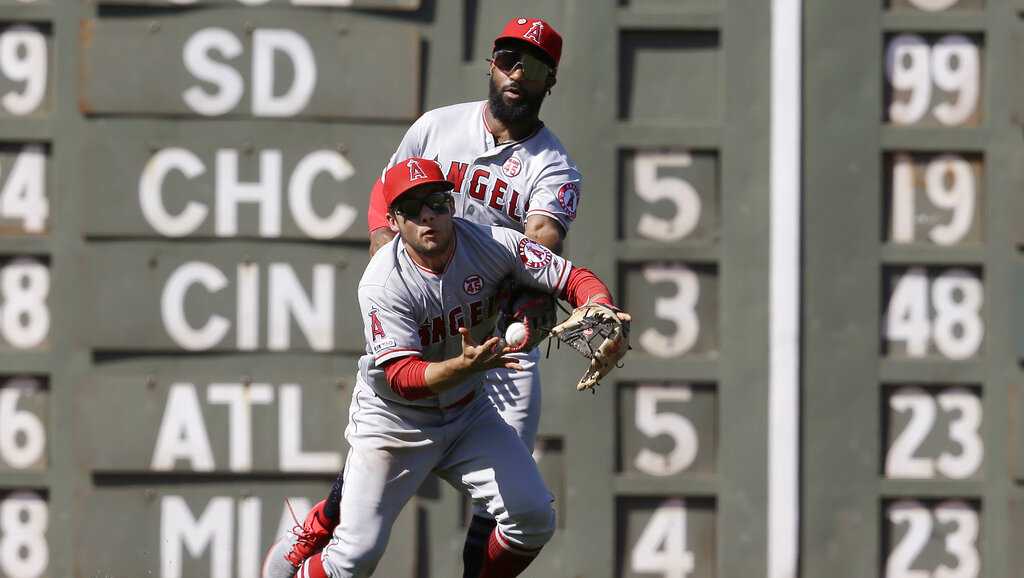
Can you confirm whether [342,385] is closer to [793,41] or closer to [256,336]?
[256,336]

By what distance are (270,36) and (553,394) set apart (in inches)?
77.2

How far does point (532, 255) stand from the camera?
5562mm

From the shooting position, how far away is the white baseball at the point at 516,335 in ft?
16.9

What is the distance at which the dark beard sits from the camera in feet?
19.3

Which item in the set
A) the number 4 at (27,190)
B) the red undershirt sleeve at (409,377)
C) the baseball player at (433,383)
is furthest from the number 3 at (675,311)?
the number 4 at (27,190)

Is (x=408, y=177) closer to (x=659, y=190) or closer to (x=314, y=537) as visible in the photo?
(x=314, y=537)

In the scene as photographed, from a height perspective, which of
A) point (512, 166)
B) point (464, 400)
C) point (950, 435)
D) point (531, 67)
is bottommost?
point (950, 435)

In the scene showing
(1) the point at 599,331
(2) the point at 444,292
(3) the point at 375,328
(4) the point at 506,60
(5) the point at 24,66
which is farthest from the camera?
(5) the point at 24,66

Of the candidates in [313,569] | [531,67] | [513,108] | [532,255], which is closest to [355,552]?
[313,569]

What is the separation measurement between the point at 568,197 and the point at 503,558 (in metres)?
1.32

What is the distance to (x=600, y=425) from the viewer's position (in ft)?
23.4

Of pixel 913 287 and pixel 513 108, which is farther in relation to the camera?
pixel 913 287

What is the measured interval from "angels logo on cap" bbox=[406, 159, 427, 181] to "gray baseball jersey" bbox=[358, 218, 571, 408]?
1.00 ft

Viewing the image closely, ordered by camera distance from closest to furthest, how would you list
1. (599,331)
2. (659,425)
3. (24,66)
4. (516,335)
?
1. (516,335)
2. (599,331)
3. (24,66)
4. (659,425)
